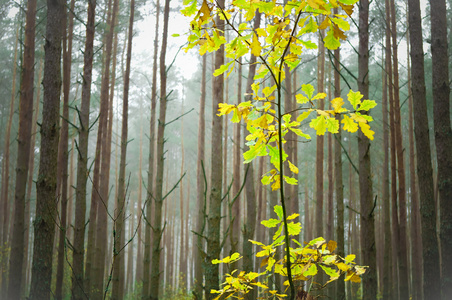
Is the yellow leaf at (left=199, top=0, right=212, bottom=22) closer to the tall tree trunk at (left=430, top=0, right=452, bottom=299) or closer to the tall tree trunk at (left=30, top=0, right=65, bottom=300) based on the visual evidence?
the tall tree trunk at (left=30, top=0, right=65, bottom=300)

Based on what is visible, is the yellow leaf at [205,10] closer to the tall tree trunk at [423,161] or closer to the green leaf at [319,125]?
the green leaf at [319,125]

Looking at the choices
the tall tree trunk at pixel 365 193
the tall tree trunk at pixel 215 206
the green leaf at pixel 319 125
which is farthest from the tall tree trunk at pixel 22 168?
the green leaf at pixel 319 125

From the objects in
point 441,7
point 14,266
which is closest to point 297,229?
point 441,7

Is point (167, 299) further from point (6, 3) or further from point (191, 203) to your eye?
point (191, 203)

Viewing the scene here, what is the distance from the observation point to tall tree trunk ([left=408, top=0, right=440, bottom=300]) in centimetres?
492

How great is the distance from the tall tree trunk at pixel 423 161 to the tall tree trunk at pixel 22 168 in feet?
23.2

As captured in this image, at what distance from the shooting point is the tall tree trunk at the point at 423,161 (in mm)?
4922

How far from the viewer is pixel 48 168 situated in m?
4.09

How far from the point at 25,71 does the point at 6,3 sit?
14.7 feet

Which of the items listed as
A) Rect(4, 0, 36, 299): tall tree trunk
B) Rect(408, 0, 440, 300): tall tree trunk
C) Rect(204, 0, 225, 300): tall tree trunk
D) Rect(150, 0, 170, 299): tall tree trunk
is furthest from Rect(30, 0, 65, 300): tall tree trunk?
Rect(408, 0, 440, 300): tall tree trunk

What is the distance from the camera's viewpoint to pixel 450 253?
485 cm

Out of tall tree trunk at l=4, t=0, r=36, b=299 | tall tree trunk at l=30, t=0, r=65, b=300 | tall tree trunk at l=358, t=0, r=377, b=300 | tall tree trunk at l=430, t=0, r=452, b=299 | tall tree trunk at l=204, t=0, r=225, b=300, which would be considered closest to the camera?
tall tree trunk at l=204, t=0, r=225, b=300

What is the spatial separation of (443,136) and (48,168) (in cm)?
553

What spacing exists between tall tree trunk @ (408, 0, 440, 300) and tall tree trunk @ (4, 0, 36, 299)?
7.07 metres
